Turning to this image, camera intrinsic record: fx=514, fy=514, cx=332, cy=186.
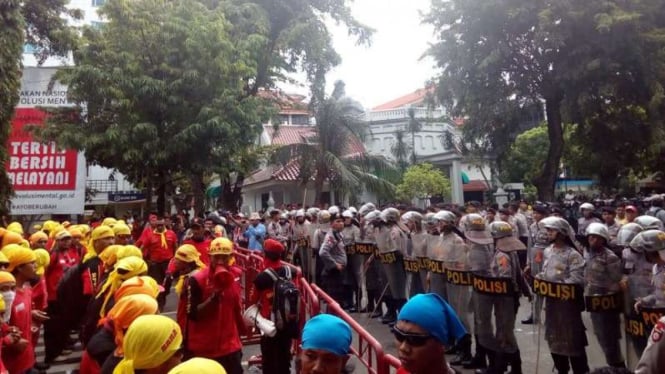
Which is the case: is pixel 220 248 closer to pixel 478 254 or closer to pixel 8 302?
pixel 8 302

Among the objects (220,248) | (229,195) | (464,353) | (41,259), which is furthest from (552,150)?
(41,259)

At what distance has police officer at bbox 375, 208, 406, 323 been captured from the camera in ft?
28.1

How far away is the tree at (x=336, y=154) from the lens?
66.9ft

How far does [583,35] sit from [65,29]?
675 inches

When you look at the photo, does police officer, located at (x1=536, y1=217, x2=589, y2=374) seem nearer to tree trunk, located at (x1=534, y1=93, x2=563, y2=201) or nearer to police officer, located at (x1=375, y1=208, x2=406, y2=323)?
police officer, located at (x1=375, y1=208, x2=406, y2=323)

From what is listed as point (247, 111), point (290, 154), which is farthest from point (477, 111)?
point (247, 111)

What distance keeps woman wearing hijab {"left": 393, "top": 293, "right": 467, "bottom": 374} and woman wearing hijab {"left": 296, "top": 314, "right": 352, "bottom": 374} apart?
11.5 inches

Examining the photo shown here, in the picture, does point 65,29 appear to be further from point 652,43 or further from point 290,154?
point 652,43

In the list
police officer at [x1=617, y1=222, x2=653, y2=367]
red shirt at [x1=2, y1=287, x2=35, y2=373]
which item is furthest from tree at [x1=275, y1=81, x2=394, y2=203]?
→ red shirt at [x1=2, y1=287, x2=35, y2=373]

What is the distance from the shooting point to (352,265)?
10078 millimetres

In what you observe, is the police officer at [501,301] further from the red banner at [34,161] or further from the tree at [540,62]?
the tree at [540,62]

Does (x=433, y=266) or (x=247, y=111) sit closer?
(x=433, y=266)

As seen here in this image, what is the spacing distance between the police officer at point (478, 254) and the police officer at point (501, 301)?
112mm

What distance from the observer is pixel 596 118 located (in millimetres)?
20531
